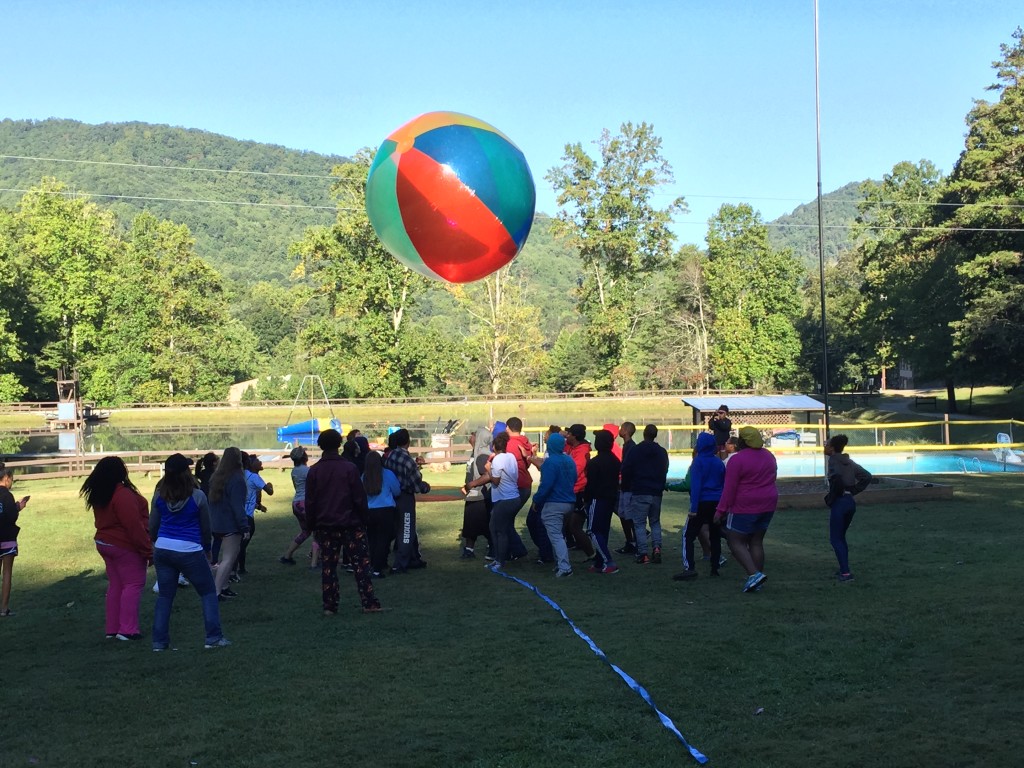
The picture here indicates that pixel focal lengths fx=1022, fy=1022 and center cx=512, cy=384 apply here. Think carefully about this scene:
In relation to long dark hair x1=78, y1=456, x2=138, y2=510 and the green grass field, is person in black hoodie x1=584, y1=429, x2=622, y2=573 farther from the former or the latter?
long dark hair x1=78, y1=456, x2=138, y2=510

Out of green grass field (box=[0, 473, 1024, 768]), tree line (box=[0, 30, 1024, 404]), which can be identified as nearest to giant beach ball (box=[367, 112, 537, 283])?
green grass field (box=[0, 473, 1024, 768])

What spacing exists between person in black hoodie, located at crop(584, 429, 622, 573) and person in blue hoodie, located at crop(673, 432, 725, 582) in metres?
0.97

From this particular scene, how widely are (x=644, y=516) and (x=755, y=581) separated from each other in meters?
2.53

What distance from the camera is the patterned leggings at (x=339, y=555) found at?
9938mm

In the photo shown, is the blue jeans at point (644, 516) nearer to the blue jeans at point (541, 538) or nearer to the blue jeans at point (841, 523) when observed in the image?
the blue jeans at point (541, 538)

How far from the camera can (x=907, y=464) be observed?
2709 cm

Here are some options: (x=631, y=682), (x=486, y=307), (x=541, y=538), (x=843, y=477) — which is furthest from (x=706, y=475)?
(x=486, y=307)

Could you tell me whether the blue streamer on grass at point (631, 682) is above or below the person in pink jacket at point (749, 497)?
below

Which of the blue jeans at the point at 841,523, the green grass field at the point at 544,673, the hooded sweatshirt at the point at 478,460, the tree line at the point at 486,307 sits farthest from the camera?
the tree line at the point at 486,307

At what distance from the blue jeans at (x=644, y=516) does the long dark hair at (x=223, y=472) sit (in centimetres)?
489

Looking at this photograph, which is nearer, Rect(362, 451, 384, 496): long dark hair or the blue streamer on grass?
the blue streamer on grass

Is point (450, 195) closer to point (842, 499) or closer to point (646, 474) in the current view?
point (646, 474)

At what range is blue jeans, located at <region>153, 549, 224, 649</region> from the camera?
28.6 feet

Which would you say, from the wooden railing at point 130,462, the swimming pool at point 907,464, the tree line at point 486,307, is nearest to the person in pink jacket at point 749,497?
the swimming pool at point 907,464
